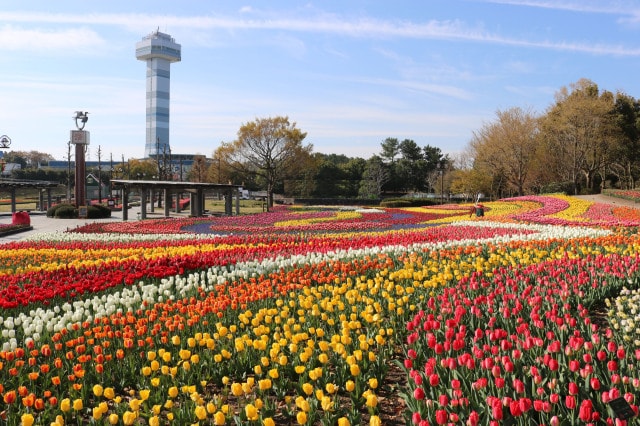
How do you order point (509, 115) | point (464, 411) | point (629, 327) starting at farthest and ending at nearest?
point (509, 115) → point (629, 327) → point (464, 411)

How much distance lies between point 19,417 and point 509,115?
57.1 metres

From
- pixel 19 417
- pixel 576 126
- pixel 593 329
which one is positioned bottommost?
pixel 19 417

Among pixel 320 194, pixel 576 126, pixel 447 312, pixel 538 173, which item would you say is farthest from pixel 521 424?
pixel 320 194

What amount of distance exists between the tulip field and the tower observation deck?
630ft

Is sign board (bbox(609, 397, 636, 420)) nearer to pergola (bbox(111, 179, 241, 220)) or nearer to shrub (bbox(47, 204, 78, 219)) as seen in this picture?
pergola (bbox(111, 179, 241, 220))

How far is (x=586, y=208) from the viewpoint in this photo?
25719 mm

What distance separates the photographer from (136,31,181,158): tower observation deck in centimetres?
19225

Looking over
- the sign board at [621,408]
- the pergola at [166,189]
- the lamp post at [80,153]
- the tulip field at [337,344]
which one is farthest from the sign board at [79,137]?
the sign board at [621,408]

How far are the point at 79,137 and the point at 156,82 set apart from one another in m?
156

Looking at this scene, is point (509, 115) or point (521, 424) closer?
point (521, 424)

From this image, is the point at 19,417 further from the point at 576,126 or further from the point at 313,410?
the point at 576,126

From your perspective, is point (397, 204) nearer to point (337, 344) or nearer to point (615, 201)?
point (615, 201)

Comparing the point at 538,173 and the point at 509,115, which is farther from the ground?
the point at 509,115

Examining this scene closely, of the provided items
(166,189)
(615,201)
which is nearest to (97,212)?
(166,189)
